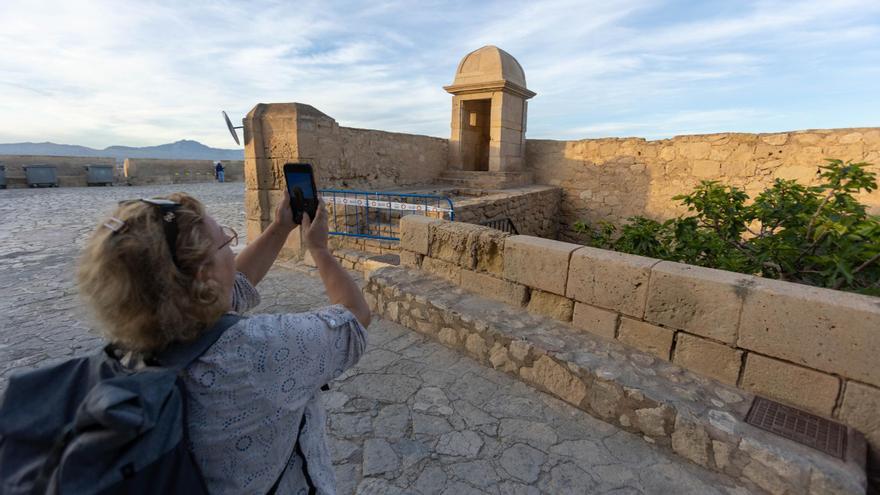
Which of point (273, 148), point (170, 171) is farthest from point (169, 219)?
point (170, 171)

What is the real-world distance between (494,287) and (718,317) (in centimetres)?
176

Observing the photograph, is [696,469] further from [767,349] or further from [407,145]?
[407,145]

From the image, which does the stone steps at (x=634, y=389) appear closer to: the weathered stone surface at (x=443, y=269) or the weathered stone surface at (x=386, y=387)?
the weathered stone surface at (x=443, y=269)

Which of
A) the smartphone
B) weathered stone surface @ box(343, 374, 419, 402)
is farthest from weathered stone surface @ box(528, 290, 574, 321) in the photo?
the smartphone

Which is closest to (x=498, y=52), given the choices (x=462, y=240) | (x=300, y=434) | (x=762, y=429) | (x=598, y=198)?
(x=598, y=198)

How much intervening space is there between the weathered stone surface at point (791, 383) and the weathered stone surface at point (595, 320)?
825 mm

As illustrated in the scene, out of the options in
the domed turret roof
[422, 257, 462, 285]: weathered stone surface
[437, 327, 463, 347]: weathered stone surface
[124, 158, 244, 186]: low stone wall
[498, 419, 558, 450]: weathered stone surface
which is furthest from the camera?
[124, 158, 244, 186]: low stone wall

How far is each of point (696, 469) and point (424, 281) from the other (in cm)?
267

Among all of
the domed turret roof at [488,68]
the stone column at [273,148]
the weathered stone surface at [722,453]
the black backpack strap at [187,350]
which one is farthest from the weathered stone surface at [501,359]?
the domed turret roof at [488,68]

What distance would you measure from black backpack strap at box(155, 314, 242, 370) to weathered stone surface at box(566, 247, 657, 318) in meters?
2.68

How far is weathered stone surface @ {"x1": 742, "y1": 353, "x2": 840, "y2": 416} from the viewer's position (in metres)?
2.23

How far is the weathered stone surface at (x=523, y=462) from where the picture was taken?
2.24 m

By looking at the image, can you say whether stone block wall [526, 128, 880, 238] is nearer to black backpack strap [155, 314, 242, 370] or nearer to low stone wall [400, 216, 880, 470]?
low stone wall [400, 216, 880, 470]

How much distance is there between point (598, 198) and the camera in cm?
1010
